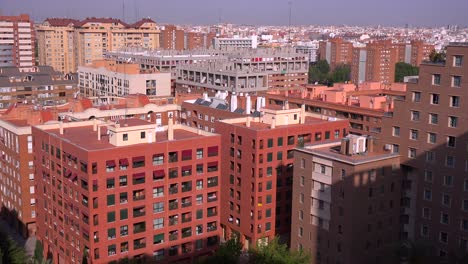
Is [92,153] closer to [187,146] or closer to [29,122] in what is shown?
[187,146]

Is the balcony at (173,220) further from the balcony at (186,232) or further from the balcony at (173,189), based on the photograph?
the balcony at (173,189)

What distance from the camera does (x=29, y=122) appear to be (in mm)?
32531

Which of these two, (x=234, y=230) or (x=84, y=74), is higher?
(x=84, y=74)

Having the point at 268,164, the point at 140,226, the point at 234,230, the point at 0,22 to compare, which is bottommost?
the point at 234,230

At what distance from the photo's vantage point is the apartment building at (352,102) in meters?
39.1

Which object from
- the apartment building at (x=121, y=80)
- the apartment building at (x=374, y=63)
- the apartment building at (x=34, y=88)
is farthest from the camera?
the apartment building at (x=374, y=63)

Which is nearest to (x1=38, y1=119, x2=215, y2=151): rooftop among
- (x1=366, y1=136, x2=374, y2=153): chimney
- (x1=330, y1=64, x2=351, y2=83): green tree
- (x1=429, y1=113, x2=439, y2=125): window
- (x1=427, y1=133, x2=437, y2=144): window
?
(x1=366, y1=136, x2=374, y2=153): chimney

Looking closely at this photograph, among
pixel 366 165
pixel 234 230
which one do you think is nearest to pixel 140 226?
pixel 234 230

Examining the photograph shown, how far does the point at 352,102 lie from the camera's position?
4188 cm

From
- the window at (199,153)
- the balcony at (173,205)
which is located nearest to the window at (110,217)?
the balcony at (173,205)

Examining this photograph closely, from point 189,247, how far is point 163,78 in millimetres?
32444

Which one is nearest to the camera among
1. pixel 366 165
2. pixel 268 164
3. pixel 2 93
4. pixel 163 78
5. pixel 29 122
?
pixel 366 165

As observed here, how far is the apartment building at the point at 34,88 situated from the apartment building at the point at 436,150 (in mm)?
36886

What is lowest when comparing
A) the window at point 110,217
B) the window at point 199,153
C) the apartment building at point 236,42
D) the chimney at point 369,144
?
the window at point 110,217
